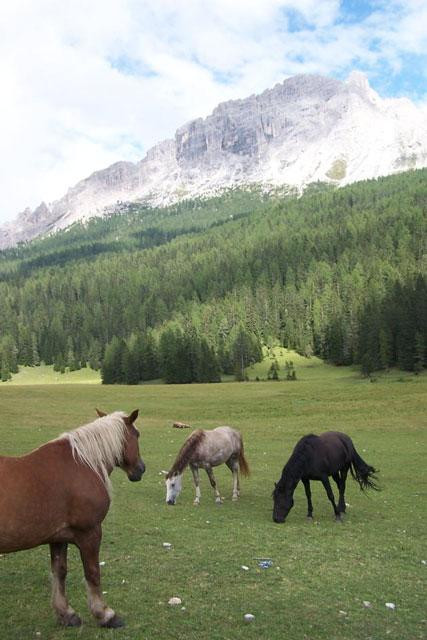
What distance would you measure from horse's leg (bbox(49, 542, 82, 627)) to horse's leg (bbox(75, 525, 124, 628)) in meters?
0.42

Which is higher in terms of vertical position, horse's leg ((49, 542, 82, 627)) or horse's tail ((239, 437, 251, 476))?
horse's leg ((49, 542, 82, 627))

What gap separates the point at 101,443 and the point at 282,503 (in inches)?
373

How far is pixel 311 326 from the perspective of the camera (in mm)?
156750

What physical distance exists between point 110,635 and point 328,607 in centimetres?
456

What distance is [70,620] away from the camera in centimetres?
879

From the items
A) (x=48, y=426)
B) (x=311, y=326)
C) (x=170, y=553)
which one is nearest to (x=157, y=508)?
(x=170, y=553)

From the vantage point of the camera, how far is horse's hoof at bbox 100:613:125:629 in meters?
8.71

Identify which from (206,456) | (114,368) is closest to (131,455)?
(206,456)

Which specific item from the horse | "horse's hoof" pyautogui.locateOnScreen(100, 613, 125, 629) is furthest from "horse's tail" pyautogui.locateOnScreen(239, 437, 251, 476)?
"horse's hoof" pyautogui.locateOnScreen(100, 613, 125, 629)

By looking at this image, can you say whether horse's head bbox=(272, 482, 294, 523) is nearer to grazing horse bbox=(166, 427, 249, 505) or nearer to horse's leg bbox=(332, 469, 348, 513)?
horse's leg bbox=(332, 469, 348, 513)

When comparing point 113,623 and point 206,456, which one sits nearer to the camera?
point 113,623

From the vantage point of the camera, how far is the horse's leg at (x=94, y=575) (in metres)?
8.61

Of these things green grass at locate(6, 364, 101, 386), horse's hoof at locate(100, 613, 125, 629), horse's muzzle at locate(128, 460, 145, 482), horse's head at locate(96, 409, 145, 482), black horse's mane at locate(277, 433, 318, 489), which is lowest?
green grass at locate(6, 364, 101, 386)

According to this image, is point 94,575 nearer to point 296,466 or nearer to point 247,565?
point 247,565
